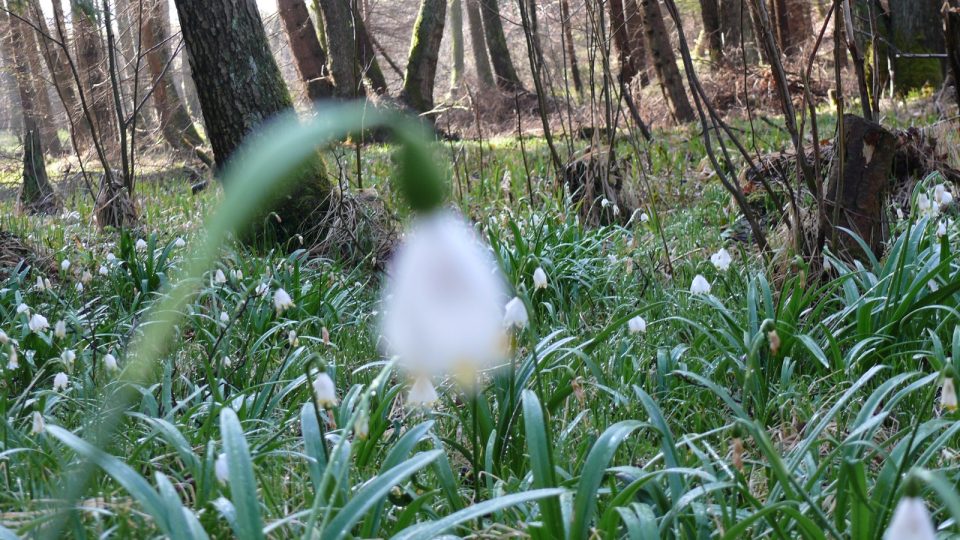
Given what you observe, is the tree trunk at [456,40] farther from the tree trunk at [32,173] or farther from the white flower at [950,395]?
the white flower at [950,395]

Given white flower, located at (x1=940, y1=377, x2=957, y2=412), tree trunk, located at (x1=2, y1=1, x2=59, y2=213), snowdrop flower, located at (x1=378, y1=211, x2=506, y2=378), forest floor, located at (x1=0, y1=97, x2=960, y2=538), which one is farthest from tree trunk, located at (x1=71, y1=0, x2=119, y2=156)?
snowdrop flower, located at (x1=378, y1=211, x2=506, y2=378)

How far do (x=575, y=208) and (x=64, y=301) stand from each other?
10.0 feet

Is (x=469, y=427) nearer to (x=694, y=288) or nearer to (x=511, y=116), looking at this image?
(x=694, y=288)

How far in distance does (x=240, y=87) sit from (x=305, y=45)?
889 cm

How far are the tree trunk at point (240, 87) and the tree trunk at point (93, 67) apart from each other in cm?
61

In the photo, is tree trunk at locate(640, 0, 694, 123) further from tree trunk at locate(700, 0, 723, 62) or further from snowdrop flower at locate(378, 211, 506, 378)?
snowdrop flower at locate(378, 211, 506, 378)

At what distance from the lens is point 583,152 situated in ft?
21.6

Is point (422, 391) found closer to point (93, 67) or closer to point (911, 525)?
point (911, 525)

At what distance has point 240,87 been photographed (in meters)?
5.37

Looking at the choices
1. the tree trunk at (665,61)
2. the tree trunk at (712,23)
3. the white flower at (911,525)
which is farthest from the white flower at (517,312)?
the tree trunk at (712,23)

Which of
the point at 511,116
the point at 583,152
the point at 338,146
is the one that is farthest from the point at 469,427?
the point at 511,116

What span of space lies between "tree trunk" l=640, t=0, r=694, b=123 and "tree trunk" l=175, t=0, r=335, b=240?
241 inches

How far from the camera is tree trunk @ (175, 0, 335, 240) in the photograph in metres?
5.18

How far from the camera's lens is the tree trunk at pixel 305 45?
1314 centimetres
